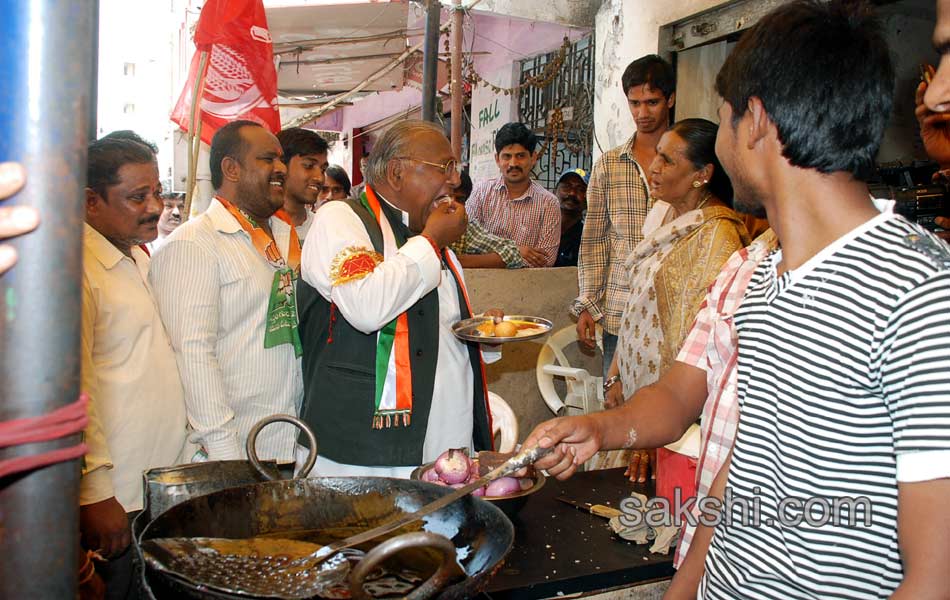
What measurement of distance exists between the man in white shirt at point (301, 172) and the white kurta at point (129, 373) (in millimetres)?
1554

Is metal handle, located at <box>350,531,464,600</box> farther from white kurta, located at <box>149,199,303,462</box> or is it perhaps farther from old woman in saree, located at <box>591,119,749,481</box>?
old woman in saree, located at <box>591,119,749,481</box>

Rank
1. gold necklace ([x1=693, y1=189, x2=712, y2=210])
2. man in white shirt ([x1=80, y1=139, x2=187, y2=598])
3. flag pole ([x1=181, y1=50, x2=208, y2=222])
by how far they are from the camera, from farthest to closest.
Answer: flag pole ([x1=181, y1=50, x2=208, y2=222])
gold necklace ([x1=693, y1=189, x2=712, y2=210])
man in white shirt ([x1=80, y1=139, x2=187, y2=598])

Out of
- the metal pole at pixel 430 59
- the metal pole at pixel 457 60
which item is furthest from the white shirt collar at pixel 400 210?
the metal pole at pixel 457 60

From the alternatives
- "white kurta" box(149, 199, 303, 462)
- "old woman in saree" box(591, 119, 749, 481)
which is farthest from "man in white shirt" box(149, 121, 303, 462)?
"old woman in saree" box(591, 119, 749, 481)

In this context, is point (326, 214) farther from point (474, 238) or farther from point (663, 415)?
point (474, 238)

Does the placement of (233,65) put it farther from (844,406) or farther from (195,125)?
(844,406)

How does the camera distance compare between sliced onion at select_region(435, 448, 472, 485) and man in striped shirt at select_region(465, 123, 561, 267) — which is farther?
man in striped shirt at select_region(465, 123, 561, 267)

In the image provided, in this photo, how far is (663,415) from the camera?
165 cm

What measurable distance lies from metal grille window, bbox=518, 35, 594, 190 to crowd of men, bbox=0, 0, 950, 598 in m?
2.94

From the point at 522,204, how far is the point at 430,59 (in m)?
1.65

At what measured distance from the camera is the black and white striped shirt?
0.98 metres

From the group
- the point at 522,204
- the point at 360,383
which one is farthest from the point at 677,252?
the point at 522,204

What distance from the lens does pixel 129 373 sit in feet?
7.57

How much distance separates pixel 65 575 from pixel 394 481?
81cm
